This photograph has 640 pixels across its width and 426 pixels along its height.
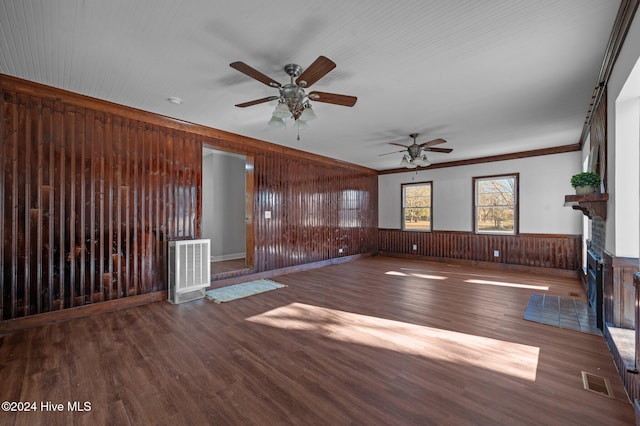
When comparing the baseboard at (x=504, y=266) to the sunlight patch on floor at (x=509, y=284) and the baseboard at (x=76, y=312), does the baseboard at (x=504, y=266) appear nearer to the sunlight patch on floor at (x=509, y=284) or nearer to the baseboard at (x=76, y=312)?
the sunlight patch on floor at (x=509, y=284)

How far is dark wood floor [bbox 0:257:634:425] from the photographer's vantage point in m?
1.78

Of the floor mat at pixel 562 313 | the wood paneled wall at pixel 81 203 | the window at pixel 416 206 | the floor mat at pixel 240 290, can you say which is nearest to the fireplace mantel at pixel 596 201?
the floor mat at pixel 562 313

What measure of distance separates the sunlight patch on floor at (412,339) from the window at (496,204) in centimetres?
490

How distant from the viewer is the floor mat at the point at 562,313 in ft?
10.3

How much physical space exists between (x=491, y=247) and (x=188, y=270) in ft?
22.4

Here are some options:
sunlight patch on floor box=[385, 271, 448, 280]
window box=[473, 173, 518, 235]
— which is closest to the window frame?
window box=[473, 173, 518, 235]

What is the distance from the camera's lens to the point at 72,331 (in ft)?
9.86

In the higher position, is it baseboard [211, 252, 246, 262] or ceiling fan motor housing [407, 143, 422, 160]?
ceiling fan motor housing [407, 143, 422, 160]

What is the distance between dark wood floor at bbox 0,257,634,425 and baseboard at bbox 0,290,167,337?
139 mm

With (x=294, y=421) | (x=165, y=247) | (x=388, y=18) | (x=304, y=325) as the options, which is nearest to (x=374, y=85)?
(x=388, y=18)

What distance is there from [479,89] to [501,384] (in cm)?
301

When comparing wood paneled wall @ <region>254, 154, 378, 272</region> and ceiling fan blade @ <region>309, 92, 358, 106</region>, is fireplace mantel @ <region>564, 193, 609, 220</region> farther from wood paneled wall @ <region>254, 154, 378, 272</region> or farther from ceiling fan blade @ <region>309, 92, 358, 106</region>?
wood paneled wall @ <region>254, 154, 378, 272</region>

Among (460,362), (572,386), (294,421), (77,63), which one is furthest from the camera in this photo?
(77,63)

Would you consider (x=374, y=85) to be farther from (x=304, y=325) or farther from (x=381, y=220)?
(x=381, y=220)
